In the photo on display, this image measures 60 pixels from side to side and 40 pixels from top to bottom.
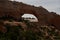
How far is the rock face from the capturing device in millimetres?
18120

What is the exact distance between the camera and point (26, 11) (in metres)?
22.6

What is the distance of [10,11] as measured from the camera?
59.7ft

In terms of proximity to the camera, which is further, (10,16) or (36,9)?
(36,9)

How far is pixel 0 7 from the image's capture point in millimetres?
16859

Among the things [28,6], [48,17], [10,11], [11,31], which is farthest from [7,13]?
[48,17]

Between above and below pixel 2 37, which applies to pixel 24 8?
above

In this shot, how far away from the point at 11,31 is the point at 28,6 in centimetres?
623

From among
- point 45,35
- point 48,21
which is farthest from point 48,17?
point 45,35

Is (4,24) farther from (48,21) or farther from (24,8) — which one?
(48,21)

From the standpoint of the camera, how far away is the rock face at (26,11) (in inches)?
713

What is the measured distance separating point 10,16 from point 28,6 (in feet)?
12.3

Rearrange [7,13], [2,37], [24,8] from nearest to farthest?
[2,37]
[7,13]
[24,8]

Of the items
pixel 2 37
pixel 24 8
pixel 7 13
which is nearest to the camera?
pixel 2 37

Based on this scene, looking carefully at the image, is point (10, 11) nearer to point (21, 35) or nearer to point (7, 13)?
point (7, 13)
